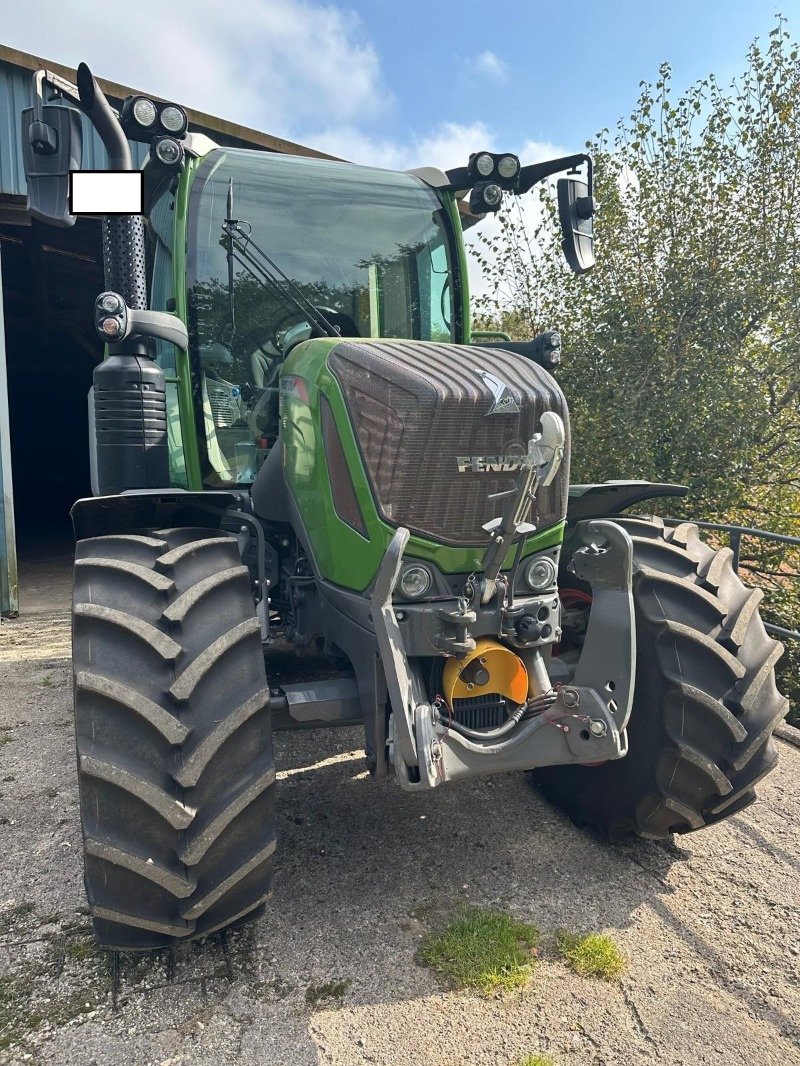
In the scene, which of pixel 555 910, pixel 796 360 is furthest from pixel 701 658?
pixel 796 360

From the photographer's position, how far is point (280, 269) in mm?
3488

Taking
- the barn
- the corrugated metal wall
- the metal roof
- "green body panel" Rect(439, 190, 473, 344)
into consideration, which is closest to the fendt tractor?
"green body panel" Rect(439, 190, 473, 344)

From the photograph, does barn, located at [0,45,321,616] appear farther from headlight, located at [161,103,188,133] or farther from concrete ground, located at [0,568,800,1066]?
concrete ground, located at [0,568,800,1066]

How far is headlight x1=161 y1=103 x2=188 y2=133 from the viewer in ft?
10.4

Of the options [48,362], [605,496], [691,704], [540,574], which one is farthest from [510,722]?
[48,362]

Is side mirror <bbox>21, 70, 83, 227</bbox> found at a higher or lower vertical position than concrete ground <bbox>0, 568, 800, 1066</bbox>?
higher

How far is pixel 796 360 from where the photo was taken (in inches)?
281

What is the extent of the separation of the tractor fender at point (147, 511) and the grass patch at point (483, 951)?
66.6 inches

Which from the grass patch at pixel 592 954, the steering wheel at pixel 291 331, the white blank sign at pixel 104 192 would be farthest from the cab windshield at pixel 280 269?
the grass patch at pixel 592 954

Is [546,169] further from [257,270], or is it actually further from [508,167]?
[257,270]

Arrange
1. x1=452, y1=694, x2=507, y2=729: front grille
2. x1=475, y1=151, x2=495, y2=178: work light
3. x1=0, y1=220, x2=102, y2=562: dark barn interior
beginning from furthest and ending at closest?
x1=0, y1=220, x2=102, y2=562: dark barn interior < x1=475, y1=151, x2=495, y2=178: work light < x1=452, y1=694, x2=507, y2=729: front grille

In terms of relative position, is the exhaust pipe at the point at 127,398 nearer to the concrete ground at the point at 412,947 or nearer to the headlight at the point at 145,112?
the headlight at the point at 145,112

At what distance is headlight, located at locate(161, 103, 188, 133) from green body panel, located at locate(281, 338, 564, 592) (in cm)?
111

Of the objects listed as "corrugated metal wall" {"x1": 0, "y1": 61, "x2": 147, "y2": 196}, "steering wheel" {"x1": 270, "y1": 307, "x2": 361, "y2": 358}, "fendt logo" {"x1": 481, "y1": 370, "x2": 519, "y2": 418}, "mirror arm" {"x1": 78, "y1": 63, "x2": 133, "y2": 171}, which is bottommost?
"fendt logo" {"x1": 481, "y1": 370, "x2": 519, "y2": 418}
